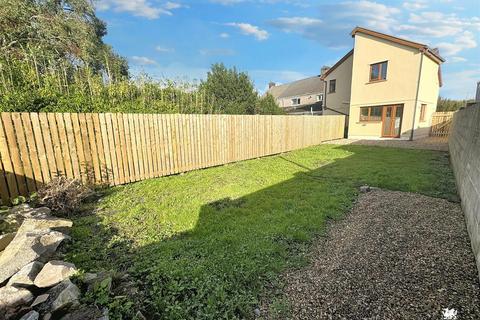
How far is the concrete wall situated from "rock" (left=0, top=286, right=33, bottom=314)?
1990 centimetres

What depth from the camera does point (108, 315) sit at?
5.75 feet

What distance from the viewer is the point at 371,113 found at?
15727 millimetres

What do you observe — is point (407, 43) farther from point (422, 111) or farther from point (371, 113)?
point (422, 111)

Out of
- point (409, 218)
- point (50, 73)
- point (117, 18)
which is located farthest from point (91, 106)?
point (117, 18)

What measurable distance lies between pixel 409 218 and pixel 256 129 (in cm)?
631

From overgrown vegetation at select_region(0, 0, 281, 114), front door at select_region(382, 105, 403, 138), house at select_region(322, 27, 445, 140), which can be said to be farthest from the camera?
front door at select_region(382, 105, 403, 138)

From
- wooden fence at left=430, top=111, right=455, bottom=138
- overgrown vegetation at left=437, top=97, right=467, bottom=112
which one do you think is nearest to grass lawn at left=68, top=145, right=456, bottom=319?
wooden fence at left=430, top=111, right=455, bottom=138

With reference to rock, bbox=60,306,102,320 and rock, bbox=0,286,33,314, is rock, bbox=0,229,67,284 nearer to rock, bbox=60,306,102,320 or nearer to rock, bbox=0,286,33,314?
rock, bbox=0,286,33,314

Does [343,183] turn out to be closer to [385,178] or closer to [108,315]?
[385,178]

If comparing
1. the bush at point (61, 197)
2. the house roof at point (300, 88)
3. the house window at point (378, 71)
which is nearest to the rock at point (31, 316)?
the bush at point (61, 197)

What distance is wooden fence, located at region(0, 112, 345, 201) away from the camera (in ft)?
14.0

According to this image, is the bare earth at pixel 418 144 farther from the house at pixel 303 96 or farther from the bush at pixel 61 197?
the bush at pixel 61 197

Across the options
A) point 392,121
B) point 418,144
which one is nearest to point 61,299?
point 418,144

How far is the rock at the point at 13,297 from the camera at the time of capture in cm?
175
